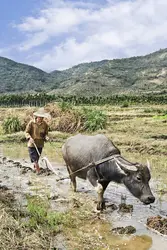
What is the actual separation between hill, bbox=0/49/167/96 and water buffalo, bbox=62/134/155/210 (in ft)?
325

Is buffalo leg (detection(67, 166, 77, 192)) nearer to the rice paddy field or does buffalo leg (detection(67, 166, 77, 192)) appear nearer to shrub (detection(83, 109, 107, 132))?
the rice paddy field

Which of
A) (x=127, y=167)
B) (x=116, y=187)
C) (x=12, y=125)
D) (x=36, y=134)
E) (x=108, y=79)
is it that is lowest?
(x=116, y=187)

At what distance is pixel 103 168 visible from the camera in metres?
6.88

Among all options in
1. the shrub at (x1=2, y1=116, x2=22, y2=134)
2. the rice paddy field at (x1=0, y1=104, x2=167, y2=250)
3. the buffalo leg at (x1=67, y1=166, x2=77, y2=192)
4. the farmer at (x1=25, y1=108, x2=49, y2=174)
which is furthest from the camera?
the shrub at (x1=2, y1=116, x2=22, y2=134)

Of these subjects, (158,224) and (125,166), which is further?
(125,166)

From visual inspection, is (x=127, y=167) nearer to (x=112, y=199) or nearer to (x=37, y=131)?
(x=112, y=199)

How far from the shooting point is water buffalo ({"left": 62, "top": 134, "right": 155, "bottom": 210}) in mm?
6156

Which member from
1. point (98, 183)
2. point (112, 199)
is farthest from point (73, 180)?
point (98, 183)

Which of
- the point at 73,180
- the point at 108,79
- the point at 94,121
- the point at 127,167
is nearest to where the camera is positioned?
the point at 127,167

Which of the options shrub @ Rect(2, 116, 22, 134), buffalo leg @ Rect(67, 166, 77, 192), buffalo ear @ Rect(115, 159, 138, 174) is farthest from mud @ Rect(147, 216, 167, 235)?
shrub @ Rect(2, 116, 22, 134)

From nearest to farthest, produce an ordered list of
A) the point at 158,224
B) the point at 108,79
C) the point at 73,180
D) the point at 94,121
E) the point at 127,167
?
the point at 158,224
the point at 127,167
the point at 73,180
the point at 94,121
the point at 108,79

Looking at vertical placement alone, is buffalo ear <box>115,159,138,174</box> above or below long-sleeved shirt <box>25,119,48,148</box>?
below

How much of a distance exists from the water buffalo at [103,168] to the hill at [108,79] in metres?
99.1

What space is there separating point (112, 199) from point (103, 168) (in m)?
1.19
